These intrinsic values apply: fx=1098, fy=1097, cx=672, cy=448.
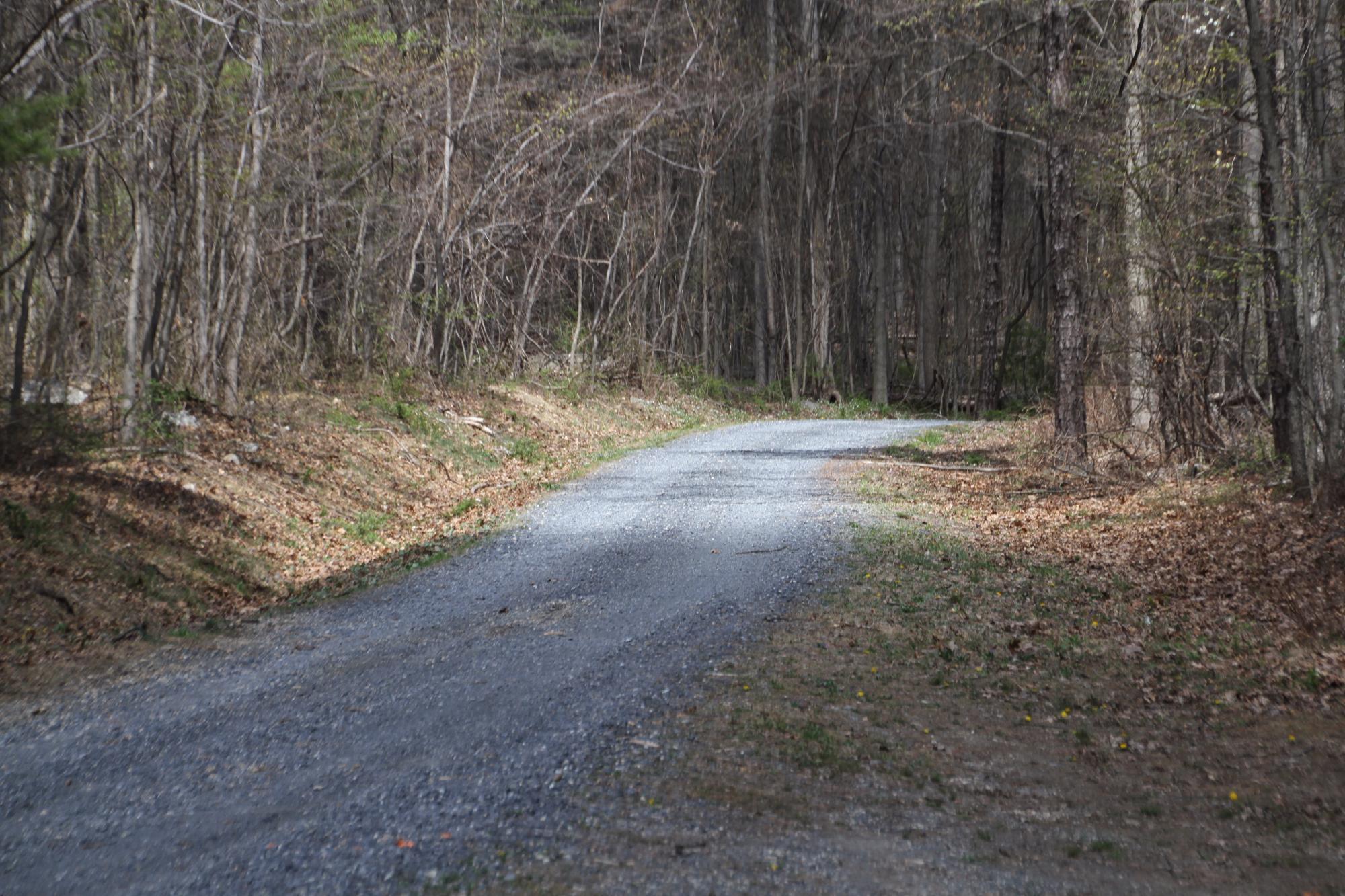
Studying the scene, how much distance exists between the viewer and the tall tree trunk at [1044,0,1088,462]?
14.9m

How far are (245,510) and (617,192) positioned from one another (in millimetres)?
16161

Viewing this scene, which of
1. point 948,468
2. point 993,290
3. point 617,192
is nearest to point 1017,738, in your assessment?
point 948,468

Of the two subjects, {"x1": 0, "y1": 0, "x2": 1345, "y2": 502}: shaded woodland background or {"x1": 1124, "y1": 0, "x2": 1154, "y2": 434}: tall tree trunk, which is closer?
{"x1": 0, "y1": 0, "x2": 1345, "y2": 502}: shaded woodland background

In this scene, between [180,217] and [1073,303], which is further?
[1073,303]

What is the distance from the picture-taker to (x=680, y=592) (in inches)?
349

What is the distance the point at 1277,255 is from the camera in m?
10.0

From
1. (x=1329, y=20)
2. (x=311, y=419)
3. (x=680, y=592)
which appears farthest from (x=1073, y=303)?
(x=311, y=419)

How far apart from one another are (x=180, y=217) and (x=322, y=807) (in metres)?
10.3

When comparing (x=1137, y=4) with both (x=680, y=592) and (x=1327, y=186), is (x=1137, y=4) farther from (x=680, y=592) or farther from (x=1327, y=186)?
(x=680, y=592)

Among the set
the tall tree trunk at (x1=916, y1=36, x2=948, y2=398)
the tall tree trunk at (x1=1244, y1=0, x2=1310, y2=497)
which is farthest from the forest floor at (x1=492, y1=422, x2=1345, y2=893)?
the tall tree trunk at (x1=916, y1=36, x2=948, y2=398)

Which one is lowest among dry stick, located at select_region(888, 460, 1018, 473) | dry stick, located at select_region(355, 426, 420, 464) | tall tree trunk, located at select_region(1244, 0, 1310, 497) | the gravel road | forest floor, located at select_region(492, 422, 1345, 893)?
forest floor, located at select_region(492, 422, 1345, 893)

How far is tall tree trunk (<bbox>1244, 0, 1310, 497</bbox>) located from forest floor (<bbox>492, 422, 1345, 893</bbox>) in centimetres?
75

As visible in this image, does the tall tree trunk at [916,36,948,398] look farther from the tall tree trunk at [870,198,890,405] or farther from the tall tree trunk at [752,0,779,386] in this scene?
the tall tree trunk at [752,0,779,386]

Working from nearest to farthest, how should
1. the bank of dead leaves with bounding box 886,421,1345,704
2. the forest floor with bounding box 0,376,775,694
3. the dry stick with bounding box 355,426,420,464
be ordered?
1. the bank of dead leaves with bounding box 886,421,1345,704
2. the forest floor with bounding box 0,376,775,694
3. the dry stick with bounding box 355,426,420,464
